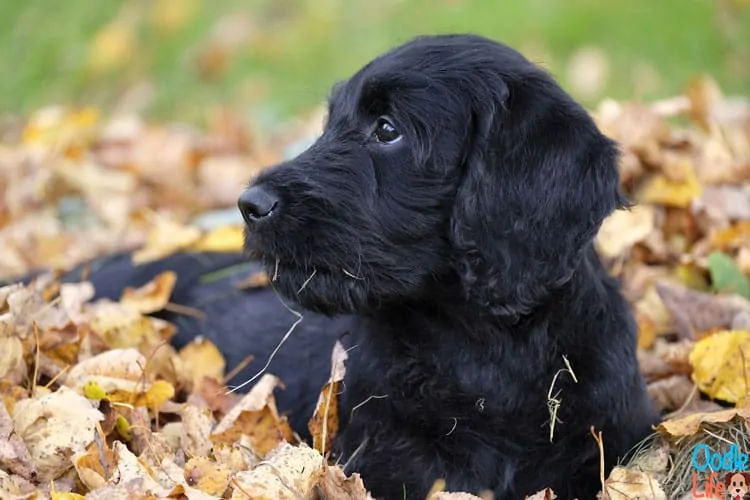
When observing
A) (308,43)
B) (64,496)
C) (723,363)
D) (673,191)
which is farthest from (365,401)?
(308,43)

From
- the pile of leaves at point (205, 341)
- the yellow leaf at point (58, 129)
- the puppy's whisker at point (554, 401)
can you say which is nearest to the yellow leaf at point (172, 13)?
the yellow leaf at point (58, 129)

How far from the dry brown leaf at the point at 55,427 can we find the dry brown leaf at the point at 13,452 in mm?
47

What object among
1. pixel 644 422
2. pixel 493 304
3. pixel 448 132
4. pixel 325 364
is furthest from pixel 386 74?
pixel 644 422

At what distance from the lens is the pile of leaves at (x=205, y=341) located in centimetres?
301

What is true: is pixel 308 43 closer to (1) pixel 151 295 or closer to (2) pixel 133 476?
(1) pixel 151 295

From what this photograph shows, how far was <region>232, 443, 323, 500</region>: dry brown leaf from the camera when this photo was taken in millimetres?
2816

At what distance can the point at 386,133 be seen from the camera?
11.1 feet

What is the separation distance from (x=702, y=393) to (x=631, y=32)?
8.22 meters

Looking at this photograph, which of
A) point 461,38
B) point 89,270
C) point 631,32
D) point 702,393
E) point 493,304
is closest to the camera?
point 493,304

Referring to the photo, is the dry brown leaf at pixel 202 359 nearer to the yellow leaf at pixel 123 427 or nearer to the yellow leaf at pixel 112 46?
the yellow leaf at pixel 123 427

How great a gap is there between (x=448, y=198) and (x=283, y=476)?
1049 mm

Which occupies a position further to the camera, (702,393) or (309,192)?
(702,393)

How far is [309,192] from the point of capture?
3.26 m

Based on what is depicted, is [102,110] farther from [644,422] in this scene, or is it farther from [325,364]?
[644,422]
